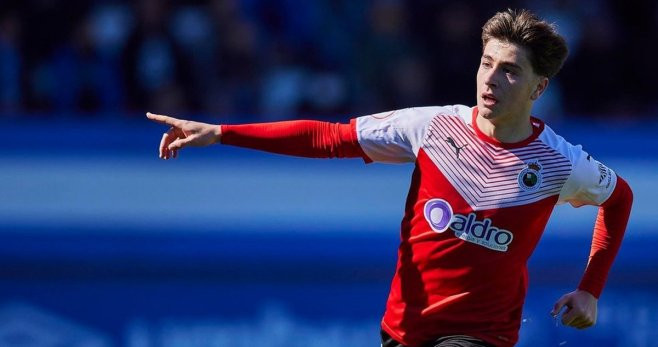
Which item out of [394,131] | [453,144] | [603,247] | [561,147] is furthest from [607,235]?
[394,131]

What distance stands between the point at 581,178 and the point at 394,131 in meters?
0.79

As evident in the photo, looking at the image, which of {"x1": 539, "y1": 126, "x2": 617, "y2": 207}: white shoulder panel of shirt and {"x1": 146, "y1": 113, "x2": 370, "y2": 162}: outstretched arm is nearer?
{"x1": 146, "y1": 113, "x2": 370, "y2": 162}: outstretched arm

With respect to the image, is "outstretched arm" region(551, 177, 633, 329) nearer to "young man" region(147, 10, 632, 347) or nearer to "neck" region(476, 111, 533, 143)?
"young man" region(147, 10, 632, 347)

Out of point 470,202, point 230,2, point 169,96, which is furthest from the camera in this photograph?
point 230,2

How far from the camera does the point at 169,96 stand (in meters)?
9.06

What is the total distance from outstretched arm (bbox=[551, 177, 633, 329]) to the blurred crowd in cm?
369

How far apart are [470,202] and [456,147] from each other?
0.24 meters

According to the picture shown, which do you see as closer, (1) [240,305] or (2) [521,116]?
(2) [521,116]

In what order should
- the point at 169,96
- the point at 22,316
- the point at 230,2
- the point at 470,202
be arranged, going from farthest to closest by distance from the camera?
the point at 230,2, the point at 169,96, the point at 22,316, the point at 470,202

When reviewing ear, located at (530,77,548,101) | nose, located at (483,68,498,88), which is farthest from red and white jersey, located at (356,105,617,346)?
nose, located at (483,68,498,88)

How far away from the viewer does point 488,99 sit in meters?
4.91

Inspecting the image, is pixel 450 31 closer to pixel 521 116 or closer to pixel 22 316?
pixel 22 316

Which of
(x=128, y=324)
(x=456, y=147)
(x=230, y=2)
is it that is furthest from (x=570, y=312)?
(x=230, y=2)

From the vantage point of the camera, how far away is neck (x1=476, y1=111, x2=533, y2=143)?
16.6 feet
